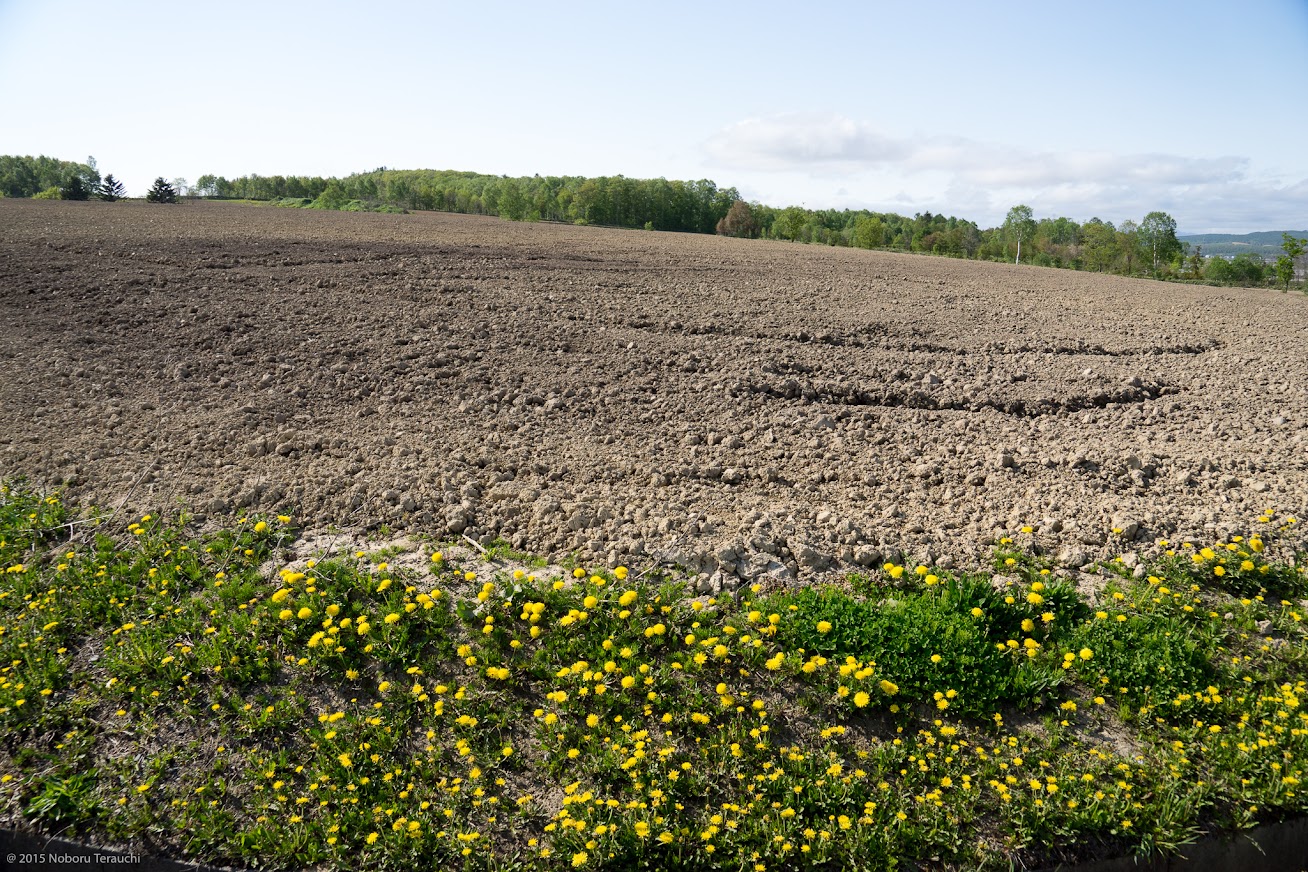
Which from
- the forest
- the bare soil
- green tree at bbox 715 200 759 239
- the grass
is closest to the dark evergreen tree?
the forest

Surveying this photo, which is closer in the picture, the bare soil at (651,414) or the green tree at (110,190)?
the bare soil at (651,414)

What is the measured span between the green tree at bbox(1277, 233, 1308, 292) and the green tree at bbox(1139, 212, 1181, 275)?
15782mm

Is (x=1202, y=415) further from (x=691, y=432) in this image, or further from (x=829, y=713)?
(x=829, y=713)

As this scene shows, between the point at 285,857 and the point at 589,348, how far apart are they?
22.3ft

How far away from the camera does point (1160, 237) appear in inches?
1559

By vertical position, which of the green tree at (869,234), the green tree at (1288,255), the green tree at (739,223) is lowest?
the green tree at (1288,255)

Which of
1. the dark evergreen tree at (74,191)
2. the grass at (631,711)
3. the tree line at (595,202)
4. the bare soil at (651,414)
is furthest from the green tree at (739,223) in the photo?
the grass at (631,711)

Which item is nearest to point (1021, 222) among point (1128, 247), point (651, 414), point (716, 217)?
point (1128, 247)

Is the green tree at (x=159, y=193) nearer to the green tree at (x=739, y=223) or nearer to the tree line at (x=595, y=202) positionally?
the tree line at (x=595, y=202)

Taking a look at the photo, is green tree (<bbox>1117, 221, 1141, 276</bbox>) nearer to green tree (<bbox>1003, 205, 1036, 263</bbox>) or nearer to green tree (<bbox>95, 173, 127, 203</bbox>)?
green tree (<bbox>1003, 205, 1036, 263</bbox>)

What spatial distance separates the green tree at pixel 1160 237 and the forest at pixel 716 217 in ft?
0.17

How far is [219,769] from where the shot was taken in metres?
3.65

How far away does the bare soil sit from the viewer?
17.9ft

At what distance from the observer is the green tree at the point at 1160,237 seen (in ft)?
128
